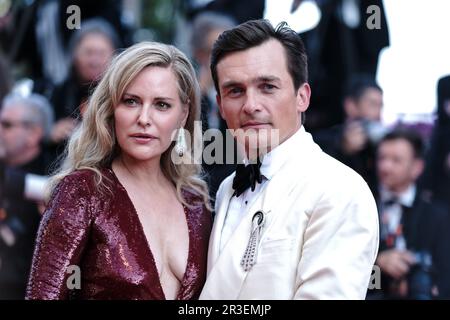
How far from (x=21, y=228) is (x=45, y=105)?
2.76 feet

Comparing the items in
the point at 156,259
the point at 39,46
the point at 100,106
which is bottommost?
the point at 156,259

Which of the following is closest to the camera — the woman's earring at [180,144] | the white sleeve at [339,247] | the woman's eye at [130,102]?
the white sleeve at [339,247]

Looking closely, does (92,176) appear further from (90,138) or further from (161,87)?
(161,87)

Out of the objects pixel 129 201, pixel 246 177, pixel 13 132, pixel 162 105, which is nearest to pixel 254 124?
pixel 246 177

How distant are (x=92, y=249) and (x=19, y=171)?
291 cm

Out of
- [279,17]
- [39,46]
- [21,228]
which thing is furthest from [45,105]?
[279,17]

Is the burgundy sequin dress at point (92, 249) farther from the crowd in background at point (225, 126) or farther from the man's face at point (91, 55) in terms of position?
the man's face at point (91, 55)

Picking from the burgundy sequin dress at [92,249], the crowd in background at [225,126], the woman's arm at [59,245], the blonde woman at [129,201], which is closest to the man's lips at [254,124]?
the blonde woman at [129,201]

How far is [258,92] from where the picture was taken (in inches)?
100

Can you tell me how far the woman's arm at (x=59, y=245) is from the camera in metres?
2.39

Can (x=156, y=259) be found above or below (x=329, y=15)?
below

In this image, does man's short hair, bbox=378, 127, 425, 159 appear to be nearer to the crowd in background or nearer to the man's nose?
the crowd in background

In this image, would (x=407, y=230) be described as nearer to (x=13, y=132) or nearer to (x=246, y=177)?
(x=246, y=177)
